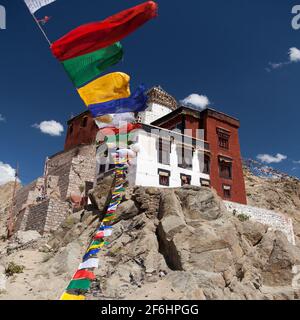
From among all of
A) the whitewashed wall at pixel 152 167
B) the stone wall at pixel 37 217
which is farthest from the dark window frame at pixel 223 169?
the stone wall at pixel 37 217

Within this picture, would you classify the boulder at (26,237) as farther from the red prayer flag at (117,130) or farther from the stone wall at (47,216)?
the red prayer flag at (117,130)

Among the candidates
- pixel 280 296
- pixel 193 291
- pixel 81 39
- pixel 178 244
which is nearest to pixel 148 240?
pixel 178 244

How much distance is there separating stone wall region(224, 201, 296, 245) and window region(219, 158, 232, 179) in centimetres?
376

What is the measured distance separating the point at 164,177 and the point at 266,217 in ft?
33.2

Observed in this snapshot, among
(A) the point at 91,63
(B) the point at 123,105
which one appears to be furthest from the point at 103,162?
(A) the point at 91,63

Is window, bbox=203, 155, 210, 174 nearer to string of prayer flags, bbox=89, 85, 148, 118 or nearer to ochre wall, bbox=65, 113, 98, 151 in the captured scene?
string of prayer flags, bbox=89, 85, 148, 118

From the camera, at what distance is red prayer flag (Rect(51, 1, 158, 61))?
40.9 feet

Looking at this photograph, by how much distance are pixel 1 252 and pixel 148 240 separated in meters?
14.6

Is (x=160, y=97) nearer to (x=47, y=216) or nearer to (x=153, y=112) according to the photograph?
(x=153, y=112)

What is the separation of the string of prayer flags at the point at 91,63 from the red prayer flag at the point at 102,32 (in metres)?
0.30

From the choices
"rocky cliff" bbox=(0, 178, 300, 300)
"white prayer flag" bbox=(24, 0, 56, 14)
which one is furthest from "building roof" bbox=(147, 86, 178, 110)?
"white prayer flag" bbox=(24, 0, 56, 14)

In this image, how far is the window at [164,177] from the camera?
93.5 ft

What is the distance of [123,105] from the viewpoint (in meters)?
16.7
